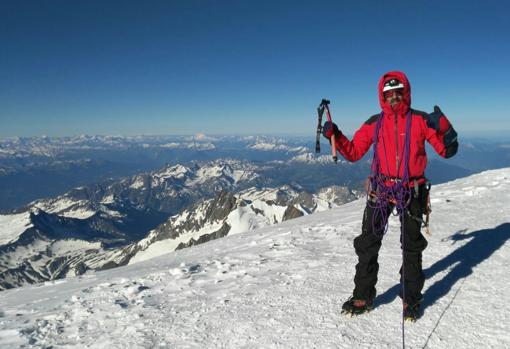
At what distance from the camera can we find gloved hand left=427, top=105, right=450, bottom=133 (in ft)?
18.3

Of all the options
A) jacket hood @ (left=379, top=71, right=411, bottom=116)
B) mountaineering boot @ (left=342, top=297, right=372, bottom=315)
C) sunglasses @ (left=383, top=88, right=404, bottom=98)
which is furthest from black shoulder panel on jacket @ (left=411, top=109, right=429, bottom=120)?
mountaineering boot @ (left=342, top=297, right=372, bottom=315)

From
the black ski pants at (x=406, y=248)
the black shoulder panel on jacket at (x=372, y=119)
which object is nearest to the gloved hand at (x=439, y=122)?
the black shoulder panel on jacket at (x=372, y=119)

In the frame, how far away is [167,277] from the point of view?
9.16 metres

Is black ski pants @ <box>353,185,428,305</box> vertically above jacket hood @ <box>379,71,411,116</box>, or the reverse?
jacket hood @ <box>379,71,411,116</box>

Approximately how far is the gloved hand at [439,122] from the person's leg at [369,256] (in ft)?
5.53

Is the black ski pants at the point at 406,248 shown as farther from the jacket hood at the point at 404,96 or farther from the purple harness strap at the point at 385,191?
the jacket hood at the point at 404,96

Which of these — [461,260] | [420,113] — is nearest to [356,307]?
[420,113]

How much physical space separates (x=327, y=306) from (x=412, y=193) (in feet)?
8.27

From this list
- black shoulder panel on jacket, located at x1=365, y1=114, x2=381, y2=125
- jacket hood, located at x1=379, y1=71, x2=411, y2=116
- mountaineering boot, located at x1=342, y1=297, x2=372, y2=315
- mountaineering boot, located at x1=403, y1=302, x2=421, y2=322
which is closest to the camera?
mountaineering boot, located at x1=403, y1=302, x2=421, y2=322

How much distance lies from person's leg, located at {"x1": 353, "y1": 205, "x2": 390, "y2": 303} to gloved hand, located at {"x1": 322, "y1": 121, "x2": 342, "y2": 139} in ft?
4.79

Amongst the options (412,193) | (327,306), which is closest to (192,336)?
(327,306)

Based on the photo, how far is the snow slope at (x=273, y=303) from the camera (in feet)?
18.2

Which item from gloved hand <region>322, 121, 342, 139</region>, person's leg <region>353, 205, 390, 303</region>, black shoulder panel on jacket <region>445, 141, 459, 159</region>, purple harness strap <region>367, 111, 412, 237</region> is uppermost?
gloved hand <region>322, 121, 342, 139</region>

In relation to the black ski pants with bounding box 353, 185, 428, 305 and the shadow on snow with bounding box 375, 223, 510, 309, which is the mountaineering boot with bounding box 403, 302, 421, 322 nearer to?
the black ski pants with bounding box 353, 185, 428, 305
